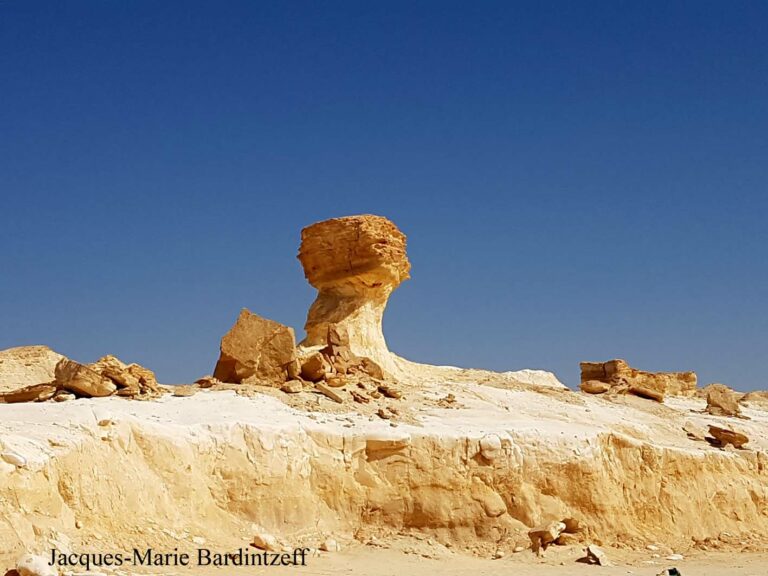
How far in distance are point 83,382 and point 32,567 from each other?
5.99 metres

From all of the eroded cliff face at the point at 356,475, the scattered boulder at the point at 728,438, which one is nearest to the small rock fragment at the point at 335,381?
the eroded cliff face at the point at 356,475

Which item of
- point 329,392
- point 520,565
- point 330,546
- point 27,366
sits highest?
point 27,366

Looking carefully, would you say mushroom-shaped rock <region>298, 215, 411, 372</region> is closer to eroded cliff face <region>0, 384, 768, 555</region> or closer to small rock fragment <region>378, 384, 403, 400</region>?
eroded cliff face <region>0, 384, 768, 555</region>

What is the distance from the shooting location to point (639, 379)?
27.8 meters

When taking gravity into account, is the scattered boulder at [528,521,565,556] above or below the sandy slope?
below

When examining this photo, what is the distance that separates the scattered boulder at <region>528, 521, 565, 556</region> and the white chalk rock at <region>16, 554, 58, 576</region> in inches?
316

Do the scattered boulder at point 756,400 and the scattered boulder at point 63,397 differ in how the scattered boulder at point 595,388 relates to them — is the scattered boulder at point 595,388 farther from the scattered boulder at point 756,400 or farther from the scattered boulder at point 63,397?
the scattered boulder at point 63,397

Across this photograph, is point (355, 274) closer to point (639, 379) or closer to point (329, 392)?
point (329, 392)

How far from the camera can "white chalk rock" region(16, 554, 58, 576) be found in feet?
26.5

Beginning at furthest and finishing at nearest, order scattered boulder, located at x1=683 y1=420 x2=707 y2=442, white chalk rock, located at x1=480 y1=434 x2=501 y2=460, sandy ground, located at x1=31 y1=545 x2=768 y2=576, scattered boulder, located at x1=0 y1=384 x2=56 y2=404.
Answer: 1. scattered boulder, located at x1=683 y1=420 x2=707 y2=442
2. white chalk rock, located at x1=480 y1=434 x2=501 y2=460
3. scattered boulder, located at x1=0 y1=384 x2=56 y2=404
4. sandy ground, located at x1=31 y1=545 x2=768 y2=576

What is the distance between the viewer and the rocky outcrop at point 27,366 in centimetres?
2342

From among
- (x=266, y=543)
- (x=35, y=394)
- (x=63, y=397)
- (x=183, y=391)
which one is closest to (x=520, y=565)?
(x=266, y=543)

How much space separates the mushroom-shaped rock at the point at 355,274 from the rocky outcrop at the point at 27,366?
288 inches

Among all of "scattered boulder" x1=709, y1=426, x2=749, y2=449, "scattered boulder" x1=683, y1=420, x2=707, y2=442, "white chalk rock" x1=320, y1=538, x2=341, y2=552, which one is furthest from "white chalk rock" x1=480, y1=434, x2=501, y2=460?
"scattered boulder" x1=709, y1=426, x2=749, y2=449
